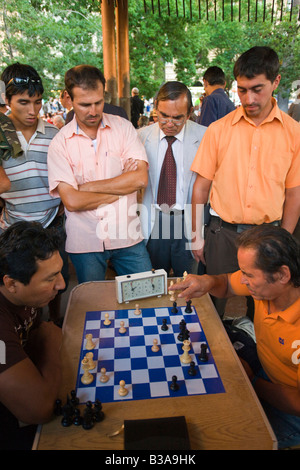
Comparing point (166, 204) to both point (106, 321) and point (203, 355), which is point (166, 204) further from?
point (203, 355)

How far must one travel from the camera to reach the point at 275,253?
162 cm

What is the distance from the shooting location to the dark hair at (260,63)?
2188 mm

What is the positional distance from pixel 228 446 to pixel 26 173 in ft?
6.81

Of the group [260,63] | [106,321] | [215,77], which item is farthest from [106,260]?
[215,77]

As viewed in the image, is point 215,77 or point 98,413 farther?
point 215,77

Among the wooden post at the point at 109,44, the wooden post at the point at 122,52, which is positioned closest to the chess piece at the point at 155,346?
the wooden post at the point at 109,44

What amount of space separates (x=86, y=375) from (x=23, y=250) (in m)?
0.61

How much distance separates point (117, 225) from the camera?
2547 mm

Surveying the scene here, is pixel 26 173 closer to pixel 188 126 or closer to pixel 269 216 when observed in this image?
pixel 188 126

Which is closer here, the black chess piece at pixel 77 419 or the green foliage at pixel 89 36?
the black chess piece at pixel 77 419

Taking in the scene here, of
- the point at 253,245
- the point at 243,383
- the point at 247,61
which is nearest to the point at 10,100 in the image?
the point at 247,61

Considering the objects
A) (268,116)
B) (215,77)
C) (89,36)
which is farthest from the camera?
(89,36)

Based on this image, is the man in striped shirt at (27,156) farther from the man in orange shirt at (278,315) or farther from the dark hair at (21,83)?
the man in orange shirt at (278,315)

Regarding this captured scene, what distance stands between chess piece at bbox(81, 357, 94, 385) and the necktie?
1.54 meters
